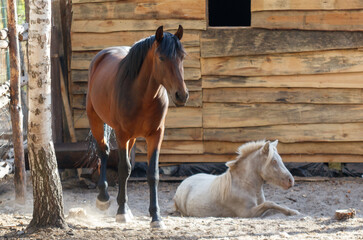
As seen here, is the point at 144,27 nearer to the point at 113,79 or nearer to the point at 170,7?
the point at 170,7

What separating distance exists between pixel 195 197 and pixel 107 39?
337 cm

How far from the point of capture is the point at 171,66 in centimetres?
466

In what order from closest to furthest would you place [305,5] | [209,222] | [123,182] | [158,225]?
[158,225], [209,222], [123,182], [305,5]

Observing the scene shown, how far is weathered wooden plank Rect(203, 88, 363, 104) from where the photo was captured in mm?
8312

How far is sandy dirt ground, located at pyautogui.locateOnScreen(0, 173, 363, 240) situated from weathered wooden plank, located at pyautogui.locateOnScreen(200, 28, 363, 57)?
7.19 ft

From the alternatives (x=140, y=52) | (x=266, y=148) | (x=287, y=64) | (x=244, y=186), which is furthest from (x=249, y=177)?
(x=287, y=64)

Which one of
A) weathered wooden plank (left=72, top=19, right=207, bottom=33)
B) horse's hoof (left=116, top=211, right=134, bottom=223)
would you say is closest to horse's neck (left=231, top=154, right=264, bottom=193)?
horse's hoof (left=116, top=211, right=134, bottom=223)

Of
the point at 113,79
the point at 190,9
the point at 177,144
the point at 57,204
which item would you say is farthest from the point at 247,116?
the point at 57,204

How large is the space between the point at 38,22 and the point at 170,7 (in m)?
4.21

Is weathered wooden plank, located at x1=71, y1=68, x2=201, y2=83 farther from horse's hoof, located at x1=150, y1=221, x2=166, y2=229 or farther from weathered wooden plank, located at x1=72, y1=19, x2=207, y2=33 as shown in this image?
horse's hoof, located at x1=150, y1=221, x2=166, y2=229

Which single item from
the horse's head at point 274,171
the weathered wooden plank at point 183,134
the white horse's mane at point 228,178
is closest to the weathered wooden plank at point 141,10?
the weathered wooden plank at point 183,134

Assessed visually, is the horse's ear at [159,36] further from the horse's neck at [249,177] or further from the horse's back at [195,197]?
the horse's back at [195,197]

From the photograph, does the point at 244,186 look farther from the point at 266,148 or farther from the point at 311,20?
the point at 311,20

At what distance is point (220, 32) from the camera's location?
27.6 feet
